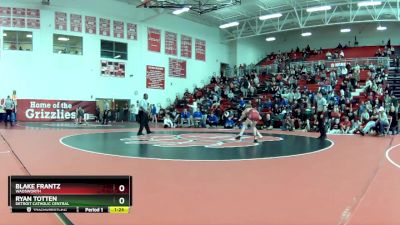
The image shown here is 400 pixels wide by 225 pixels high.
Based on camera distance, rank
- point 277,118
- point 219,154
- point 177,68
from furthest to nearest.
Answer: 1. point 177,68
2. point 277,118
3. point 219,154

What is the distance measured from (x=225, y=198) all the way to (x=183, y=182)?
97cm

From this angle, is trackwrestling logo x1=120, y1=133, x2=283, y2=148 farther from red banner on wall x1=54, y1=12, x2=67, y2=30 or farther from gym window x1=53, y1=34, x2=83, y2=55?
red banner on wall x1=54, y1=12, x2=67, y2=30

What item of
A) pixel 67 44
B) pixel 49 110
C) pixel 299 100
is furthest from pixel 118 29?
pixel 299 100

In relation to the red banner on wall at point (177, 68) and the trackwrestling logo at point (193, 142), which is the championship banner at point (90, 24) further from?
the trackwrestling logo at point (193, 142)

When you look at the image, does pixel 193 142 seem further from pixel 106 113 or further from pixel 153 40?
pixel 153 40

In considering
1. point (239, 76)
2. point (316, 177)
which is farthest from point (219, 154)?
point (239, 76)

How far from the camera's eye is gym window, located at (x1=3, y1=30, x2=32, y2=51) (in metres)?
23.4

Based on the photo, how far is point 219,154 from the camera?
8078 millimetres

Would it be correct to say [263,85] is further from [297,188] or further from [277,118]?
[297,188]

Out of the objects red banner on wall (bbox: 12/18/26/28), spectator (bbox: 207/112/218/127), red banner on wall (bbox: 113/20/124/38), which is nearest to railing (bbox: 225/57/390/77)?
spectator (bbox: 207/112/218/127)

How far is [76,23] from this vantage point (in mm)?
25297

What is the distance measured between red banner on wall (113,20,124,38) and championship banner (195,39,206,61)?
766 centimetres
